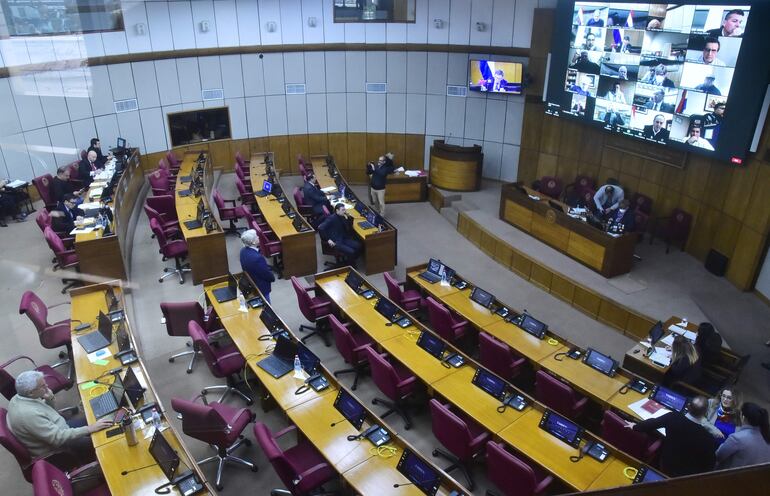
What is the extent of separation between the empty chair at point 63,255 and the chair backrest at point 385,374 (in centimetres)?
524

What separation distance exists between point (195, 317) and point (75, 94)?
315 inches

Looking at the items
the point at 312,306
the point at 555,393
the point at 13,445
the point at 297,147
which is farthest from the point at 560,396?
the point at 297,147

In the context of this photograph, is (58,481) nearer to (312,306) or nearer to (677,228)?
(312,306)

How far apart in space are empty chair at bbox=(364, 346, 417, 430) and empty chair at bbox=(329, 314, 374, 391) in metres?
0.30

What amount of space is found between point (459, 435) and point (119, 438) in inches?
118

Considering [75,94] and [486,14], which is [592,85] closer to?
[486,14]

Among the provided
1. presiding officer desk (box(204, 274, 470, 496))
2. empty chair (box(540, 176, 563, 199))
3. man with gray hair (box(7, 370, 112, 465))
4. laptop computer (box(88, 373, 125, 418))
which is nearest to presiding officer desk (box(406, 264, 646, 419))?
presiding officer desk (box(204, 274, 470, 496))

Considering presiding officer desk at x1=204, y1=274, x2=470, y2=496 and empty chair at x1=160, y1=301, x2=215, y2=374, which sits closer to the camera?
presiding officer desk at x1=204, y1=274, x2=470, y2=496

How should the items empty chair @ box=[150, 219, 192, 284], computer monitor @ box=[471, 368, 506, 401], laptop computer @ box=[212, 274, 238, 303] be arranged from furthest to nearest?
empty chair @ box=[150, 219, 192, 284] < laptop computer @ box=[212, 274, 238, 303] < computer monitor @ box=[471, 368, 506, 401]

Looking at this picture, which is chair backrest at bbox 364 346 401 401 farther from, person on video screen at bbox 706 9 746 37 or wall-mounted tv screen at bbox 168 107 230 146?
wall-mounted tv screen at bbox 168 107 230 146

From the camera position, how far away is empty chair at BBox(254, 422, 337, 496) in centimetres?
431

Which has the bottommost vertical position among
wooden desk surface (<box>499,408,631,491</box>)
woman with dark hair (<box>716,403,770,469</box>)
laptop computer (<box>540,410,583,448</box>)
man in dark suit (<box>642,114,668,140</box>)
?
wooden desk surface (<box>499,408,631,491</box>)

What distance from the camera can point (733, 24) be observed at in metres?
7.67

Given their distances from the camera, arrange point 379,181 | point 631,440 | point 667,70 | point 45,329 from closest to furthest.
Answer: point 631,440 → point 45,329 → point 667,70 → point 379,181
